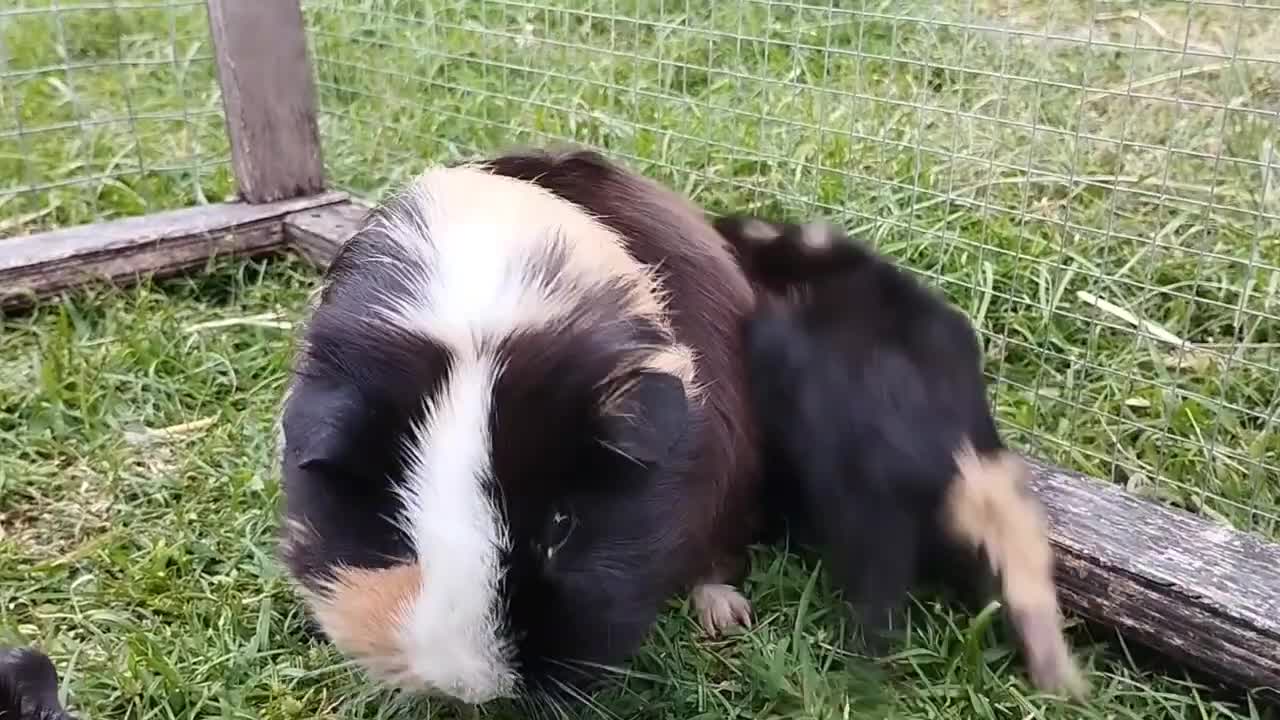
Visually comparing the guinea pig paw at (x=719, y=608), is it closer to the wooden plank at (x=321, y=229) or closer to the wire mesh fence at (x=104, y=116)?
the wooden plank at (x=321, y=229)

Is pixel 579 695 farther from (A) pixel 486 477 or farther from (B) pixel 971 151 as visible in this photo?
(B) pixel 971 151

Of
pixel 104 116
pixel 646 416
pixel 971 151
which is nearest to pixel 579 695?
pixel 646 416

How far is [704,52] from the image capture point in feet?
9.00

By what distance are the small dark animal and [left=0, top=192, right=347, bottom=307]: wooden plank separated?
1.54m

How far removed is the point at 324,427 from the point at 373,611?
0.21m

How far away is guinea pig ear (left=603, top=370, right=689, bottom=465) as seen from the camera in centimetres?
132

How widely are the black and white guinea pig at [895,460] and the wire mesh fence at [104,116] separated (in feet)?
A: 6.20

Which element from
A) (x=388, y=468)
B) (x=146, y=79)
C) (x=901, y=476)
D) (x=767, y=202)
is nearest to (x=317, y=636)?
(x=388, y=468)

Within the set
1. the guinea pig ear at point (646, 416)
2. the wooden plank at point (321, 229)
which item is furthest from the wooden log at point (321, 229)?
the guinea pig ear at point (646, 416)

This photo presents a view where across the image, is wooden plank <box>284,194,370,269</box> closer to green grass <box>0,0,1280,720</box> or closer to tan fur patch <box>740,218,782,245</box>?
green grass <box>0,0,1280,720</box>

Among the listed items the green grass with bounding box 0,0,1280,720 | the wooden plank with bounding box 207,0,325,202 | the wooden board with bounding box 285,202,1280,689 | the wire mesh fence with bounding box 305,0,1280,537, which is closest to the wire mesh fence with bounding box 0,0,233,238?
the green grass with bounding box 0,0,1280,720

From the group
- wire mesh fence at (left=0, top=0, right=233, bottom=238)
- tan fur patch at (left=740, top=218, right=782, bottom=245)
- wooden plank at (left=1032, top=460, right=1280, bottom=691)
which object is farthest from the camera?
wire mesh fence at (left=0, top=0, right=233, bottom=238)

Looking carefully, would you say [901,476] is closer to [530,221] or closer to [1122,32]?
[530,221]

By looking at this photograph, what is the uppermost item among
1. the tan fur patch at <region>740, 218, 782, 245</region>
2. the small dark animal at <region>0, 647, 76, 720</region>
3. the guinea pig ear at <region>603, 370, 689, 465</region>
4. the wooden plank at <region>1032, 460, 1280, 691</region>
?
the guinea pig ear at <region>603, 370, 689, 465</region>
